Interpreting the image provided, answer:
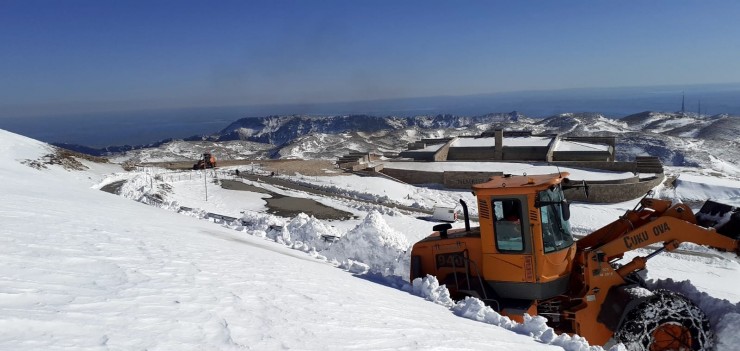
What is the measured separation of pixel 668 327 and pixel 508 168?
30.3 m

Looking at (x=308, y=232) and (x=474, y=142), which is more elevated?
(x=308, y=232)

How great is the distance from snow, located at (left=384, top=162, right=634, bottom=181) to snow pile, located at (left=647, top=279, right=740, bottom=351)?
83.1ft

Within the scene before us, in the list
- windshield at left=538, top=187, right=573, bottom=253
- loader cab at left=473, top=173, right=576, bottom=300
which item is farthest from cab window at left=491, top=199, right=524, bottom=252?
windshield at left=538, top=187, right=573, bottom=253

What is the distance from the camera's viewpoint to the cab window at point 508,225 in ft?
25.1

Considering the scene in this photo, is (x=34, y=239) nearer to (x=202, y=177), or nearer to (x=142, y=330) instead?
(x=142, y=330)

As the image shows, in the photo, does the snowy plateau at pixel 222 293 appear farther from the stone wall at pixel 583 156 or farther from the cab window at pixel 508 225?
the stone wall at pixel 583 156

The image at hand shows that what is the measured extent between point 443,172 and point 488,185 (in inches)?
1045

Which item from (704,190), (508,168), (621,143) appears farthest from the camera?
(621,143)

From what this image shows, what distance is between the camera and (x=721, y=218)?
24.7 feet

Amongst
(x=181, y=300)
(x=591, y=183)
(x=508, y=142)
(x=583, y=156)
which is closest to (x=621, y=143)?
(x=508, y=142)

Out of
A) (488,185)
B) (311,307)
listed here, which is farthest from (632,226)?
(311,307)

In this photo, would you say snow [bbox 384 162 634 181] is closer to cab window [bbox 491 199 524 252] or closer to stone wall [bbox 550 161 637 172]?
stone wall [bbox 550 161 637 172]

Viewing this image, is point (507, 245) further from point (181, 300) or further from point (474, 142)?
point (474, 142)

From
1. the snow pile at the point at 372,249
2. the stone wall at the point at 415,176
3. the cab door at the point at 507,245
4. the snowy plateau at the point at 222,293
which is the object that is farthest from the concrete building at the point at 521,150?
the cab door at the point at 507,245
